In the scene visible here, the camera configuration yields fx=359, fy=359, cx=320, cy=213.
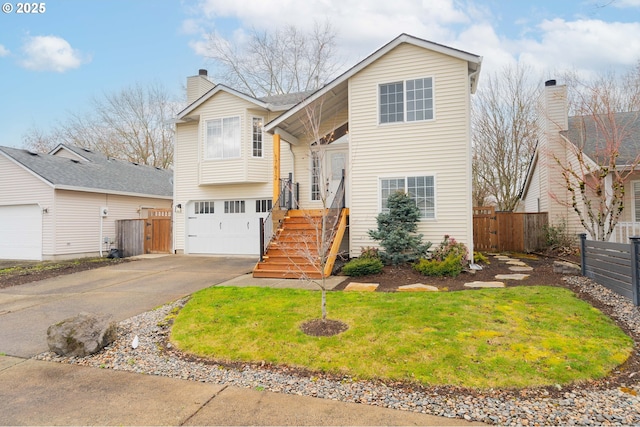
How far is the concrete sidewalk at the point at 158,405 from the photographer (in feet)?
10.3

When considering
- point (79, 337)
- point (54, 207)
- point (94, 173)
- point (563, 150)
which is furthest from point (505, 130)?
point (54, 207)

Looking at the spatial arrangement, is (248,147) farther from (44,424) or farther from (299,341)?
(44,424)

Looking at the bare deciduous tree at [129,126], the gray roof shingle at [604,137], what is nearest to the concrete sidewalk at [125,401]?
the gray roof shingle at [604,137]

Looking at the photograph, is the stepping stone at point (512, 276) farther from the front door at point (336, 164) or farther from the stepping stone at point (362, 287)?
the front door at point (336, 164)

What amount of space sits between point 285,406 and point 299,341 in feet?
4.67

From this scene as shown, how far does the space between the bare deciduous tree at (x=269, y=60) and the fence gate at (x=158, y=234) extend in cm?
1348

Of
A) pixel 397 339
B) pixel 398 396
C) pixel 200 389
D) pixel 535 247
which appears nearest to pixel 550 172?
pixel 535 247

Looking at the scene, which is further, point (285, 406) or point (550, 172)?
point (550, 172)

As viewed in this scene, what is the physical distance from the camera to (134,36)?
47.1 feet

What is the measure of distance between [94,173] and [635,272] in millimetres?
19967

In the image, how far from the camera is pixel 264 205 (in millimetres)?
14039

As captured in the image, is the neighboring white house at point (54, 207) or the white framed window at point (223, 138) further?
the neighboring white house at point (54, 207)

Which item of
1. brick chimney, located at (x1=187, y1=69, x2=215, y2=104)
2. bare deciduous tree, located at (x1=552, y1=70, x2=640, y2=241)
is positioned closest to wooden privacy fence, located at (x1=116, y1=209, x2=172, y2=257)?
brick chimney, located at (x1=187, y1=69, x2=215, y2=104)

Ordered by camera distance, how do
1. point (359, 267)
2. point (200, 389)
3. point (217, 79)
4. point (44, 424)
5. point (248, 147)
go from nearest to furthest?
point (44, 424) < point (200, 389) < point (359, 267) < point (248, 147) < point (217, 79)
